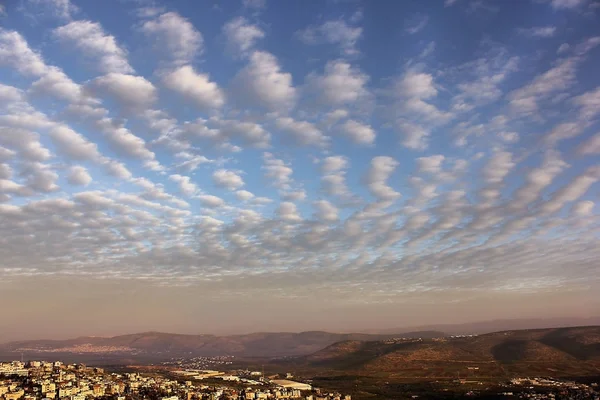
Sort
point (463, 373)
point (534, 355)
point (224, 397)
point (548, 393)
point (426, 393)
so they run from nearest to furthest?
point (224, 397) → point (548, 393) → point (426, 393) → point (463, 373) → point (534, 355)

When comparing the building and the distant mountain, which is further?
the distant mountain

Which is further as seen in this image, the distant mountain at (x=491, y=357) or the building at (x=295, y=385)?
the distant mountain at (x=491, y=357)

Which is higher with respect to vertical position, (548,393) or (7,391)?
(7,391)

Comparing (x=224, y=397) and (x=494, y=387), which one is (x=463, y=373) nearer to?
(x=494, y=387)

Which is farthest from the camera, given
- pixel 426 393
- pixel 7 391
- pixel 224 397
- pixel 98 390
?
pixel 426 393

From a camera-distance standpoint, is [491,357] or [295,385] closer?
[295,385]

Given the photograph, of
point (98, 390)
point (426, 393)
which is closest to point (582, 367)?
point (426, 393)

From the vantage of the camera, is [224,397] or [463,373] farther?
[463,373]

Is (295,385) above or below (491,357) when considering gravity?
below
